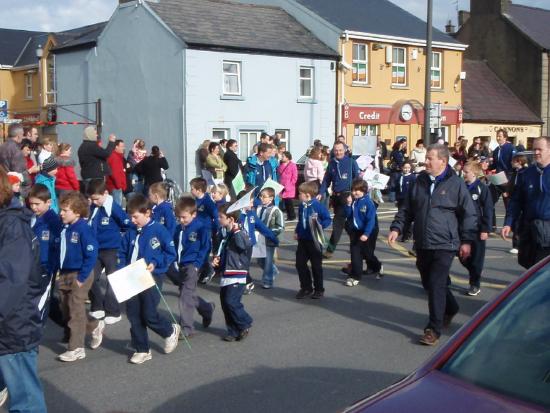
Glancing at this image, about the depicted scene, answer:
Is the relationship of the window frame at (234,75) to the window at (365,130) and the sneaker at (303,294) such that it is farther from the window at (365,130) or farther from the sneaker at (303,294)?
the sneaker at (303,294)

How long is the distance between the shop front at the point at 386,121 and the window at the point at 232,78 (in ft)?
17.4

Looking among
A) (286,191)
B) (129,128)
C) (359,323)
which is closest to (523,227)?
(359,323)

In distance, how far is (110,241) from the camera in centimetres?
863

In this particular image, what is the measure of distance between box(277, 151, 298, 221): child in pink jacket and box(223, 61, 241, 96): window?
10292 mm

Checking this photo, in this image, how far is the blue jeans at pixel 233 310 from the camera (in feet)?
25.1

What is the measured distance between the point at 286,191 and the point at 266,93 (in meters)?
12.0

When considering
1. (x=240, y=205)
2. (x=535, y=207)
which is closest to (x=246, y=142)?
(x=240, y=205)

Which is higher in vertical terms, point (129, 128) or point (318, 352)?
point (129, 128)

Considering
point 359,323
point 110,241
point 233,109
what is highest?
point 233,109

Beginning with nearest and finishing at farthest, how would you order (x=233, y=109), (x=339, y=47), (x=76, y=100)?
(x=233, y=109)
(x=339, y=47)
(x=76, y=100)

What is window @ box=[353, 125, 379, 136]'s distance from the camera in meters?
32.8

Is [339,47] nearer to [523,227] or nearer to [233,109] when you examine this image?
[233,109]

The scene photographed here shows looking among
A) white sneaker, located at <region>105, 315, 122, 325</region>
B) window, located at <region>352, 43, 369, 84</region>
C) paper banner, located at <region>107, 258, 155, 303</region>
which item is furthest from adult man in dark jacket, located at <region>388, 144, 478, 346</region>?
window, located at <region>352, 43, 369, 84</region>

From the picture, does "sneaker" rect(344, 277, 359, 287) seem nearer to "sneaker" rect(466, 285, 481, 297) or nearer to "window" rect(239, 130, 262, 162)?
"sneaker" rect(466, 285, 481, 297)
